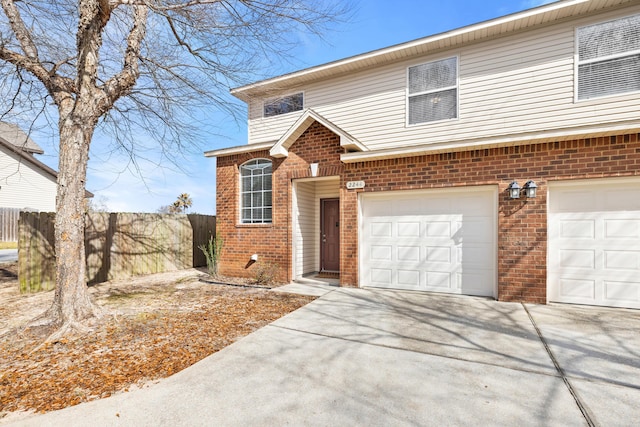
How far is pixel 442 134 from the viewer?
725 centimetres

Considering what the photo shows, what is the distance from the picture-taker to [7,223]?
1627 cm

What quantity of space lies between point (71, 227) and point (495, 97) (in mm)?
8685

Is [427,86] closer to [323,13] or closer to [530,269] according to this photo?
[323,13]

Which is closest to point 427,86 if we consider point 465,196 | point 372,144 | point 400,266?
point 372,144

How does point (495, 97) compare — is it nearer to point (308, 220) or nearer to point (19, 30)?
point (308, 220)

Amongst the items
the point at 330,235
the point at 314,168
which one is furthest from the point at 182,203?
the point at 314,168

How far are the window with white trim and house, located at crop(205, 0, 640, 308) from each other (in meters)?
0.04

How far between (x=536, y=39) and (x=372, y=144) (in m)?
4.14

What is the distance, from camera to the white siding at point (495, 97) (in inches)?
243

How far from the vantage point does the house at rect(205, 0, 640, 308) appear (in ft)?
17.6

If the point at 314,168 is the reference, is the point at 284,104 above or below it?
above

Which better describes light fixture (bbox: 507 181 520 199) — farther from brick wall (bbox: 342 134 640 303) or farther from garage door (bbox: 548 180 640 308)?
garage door (bbox: 548 180 640 308)

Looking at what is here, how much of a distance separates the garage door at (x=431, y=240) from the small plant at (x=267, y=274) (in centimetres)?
229

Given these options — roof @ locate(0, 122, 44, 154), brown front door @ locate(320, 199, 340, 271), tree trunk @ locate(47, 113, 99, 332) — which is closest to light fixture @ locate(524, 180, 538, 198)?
brown front door @ locate(320, 199, 340, 271)
